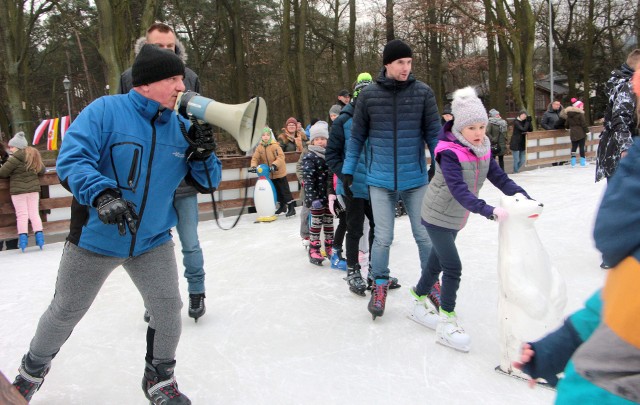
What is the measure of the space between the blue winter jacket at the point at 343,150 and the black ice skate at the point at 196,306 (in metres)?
1.37

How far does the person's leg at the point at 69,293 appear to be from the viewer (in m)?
2.35

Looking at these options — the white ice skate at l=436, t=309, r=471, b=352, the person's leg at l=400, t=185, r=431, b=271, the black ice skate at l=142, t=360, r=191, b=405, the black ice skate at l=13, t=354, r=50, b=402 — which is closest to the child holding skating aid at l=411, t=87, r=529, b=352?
the white ice skate at l=436, t=309, r=471, b=352

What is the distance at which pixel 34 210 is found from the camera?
6734mm

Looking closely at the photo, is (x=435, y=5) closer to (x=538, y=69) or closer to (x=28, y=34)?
(x=28, y=34)

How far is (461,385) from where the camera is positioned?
278cm

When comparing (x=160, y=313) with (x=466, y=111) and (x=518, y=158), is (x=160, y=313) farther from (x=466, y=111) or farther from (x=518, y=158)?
(x=518, y=158)

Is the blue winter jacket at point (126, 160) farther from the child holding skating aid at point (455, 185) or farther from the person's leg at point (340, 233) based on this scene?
the person's leg at point (340, 233)

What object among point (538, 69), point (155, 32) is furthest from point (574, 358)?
point (538, 69)

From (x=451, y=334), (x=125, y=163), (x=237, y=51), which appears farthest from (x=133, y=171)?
(x=237, y=51)

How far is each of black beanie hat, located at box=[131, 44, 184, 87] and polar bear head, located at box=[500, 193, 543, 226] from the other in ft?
5.70

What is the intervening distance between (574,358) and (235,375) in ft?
7.08

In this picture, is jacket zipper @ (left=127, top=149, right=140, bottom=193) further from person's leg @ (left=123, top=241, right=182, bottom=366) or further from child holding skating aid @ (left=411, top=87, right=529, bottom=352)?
child holding skating aid @ (left=411, top=87, right=529, bottom=352)

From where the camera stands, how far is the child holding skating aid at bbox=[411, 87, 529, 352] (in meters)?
2.98

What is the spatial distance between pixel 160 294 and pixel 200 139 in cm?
73
